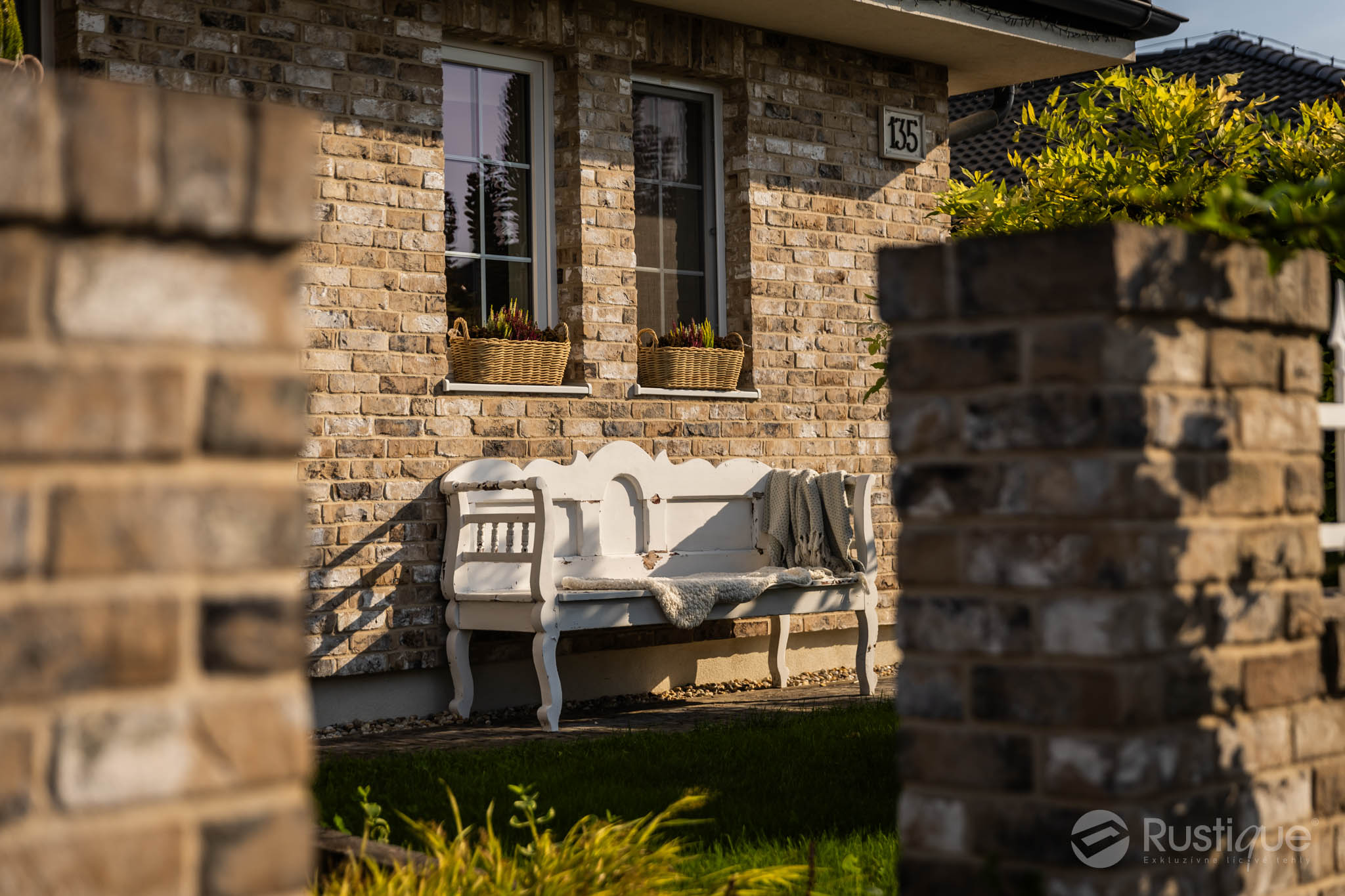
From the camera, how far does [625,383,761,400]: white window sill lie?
288 inches

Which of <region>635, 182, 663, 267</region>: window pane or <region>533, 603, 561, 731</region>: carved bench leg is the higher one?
<region>635, 182, 663, 267</region>: window pane

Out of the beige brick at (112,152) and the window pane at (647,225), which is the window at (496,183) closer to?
the window pane at (647,225)

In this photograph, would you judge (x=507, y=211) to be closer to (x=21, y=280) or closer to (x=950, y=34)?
(x=950, y=34)

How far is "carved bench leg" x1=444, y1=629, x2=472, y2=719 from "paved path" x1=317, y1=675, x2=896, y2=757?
0.38ft

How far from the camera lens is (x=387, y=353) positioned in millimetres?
6453

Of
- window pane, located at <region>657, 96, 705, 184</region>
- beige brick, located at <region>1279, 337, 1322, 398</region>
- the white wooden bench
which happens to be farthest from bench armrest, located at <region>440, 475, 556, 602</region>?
beige brick, located at <region>1279, 337, 1322, 398</region>

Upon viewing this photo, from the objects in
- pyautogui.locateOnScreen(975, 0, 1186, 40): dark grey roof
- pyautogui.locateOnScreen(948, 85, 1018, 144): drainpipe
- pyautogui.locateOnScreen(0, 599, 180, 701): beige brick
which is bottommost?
pyautogui.locateOnScreen(0, 599, 180, 701): beige brick

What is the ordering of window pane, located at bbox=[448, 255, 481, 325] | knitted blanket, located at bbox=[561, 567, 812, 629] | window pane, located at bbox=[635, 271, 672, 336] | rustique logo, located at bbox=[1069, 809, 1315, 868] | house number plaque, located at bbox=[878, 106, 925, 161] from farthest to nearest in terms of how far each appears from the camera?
house number plaque, located at bbox=[878, 106, 925, 161] → window pane, located at bbox=[635, 271, 672, 336] → window pane, located at bbox=[448, 255, 481, 325] → knitted blanket, located at bbox=[561, 567, 812, 629] → rustique logo, located at bbox=[1069, 809, 1315, 868]

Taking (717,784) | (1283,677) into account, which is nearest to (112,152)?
(1283,677)

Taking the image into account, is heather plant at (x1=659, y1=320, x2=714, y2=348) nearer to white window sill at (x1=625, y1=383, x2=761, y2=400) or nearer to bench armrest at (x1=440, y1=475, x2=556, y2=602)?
white window sill at (x1=625, y1=383, x2=761, y2=400)

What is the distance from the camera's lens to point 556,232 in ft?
23.7

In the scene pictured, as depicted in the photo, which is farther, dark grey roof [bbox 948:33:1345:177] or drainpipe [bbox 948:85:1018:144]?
dark grey roof [bbox 948:33:1345:177]

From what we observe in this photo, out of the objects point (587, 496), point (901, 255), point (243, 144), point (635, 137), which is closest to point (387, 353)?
point (587, 496)

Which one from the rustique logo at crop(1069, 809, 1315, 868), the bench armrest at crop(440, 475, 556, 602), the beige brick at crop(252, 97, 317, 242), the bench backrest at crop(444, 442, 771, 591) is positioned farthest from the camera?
the bench backrest at crop(444, 442, 771, 591)
